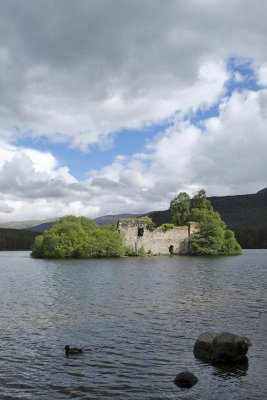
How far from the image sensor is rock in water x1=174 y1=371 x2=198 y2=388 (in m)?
9.50

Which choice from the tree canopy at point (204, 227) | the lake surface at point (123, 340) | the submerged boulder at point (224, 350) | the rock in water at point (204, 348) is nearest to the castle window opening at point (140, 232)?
the tree canopy at point (204, 227)

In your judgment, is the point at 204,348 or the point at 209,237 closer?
the point at 204,348

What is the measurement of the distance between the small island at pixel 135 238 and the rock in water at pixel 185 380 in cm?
5579

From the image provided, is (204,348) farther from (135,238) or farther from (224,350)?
(135,238)

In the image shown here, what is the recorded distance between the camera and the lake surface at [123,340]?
9.41 metres

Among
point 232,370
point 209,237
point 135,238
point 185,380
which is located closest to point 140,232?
point 135,238

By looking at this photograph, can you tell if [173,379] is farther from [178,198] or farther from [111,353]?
[178,198]

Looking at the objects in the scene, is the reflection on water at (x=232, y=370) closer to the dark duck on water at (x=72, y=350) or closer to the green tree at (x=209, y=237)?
the dark duck on water at (x=72, y=350)

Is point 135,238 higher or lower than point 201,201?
lower

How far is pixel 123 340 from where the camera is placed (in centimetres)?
1361

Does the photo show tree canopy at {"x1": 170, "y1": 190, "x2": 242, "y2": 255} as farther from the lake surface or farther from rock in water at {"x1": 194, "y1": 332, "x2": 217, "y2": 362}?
rock in water at {"x1": 194, "y1": 332, "x2": 217, "y2": 362}

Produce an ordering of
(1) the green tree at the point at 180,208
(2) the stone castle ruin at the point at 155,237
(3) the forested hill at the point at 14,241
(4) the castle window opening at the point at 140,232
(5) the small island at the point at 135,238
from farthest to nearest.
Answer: (3) the forested hill at the point at 14,241 < (1) the green tree at the point at 180,208 < (4) the castle window opening at the point at 140,232 < (2) the stone castle ruin at the point at 155,237 < (5) the small island at the point at 135,238

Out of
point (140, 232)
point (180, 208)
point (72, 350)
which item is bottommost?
point (72, 350)

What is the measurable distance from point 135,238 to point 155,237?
4586 mm
